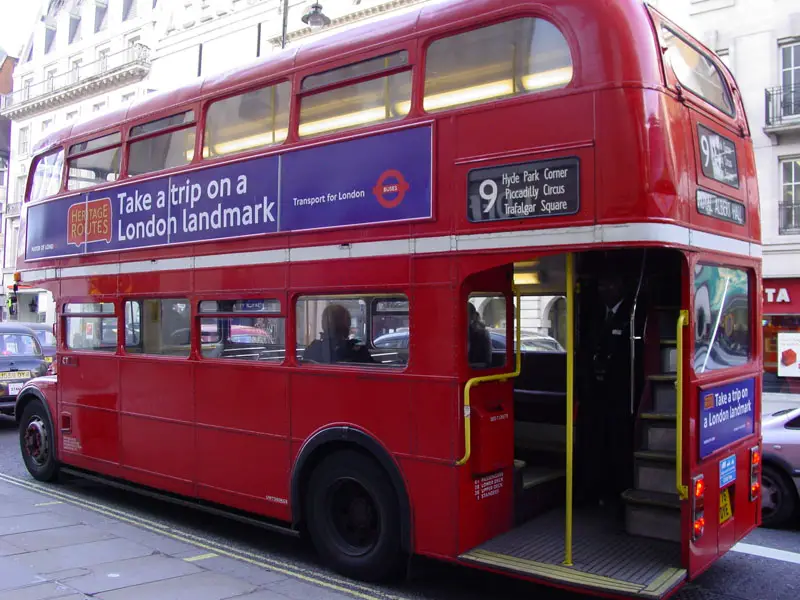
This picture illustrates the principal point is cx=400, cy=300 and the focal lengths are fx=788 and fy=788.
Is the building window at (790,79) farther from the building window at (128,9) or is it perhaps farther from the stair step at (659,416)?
the building window at (128,9)

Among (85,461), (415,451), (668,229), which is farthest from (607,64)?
(85,461)

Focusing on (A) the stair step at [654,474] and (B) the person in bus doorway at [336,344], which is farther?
(B) the person in bus doorway at [336,344]

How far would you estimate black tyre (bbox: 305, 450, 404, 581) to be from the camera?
5742 mm

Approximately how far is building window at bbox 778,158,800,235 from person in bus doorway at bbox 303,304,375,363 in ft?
54.8

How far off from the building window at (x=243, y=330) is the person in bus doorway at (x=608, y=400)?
8.93 feet

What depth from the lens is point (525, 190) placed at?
16.6 ft

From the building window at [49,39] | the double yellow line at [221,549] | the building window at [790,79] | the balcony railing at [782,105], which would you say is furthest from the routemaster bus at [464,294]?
the building window at [49,39]

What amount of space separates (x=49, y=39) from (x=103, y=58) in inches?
339

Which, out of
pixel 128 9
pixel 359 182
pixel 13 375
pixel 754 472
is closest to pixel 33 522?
pixel 359 182

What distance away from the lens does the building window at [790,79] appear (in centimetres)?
Result: 1920

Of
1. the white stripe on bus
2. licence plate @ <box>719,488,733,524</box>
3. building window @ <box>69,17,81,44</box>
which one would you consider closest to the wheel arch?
the white stripe on bus

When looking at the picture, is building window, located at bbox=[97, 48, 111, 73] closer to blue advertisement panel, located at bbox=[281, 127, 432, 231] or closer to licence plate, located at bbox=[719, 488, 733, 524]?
blue advertisement panel, located at bbox=[281, 127, 432, 231]

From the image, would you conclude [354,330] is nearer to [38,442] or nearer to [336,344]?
[336,344]

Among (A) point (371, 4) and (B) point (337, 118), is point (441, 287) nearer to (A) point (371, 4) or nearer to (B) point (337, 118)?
(B) point (337, 118)
